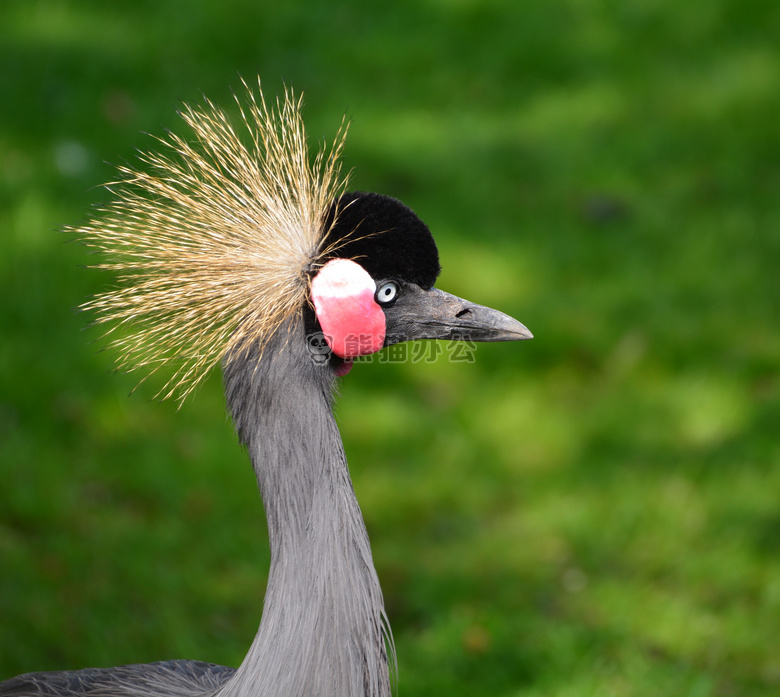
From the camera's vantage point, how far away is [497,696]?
2.15 meters

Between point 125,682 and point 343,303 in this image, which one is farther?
point 125,682

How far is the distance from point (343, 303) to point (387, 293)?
0.39 ft

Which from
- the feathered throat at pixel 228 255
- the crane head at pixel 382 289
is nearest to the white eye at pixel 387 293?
the crane head at pixel 382 289

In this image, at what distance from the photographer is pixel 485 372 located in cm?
321

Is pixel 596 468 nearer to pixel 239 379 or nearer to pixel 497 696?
pixel 497 696

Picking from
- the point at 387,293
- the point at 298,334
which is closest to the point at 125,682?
the point at 298,334

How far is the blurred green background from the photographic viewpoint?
2.38m

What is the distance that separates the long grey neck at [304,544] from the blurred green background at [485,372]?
1.58 feet

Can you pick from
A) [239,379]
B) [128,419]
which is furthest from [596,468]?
[239,379]

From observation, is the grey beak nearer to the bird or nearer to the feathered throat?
the bird

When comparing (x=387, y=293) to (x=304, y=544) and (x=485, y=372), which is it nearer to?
(x=304, y=544)

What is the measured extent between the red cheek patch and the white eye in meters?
0.03

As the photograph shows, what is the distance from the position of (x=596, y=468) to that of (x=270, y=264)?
172 cm

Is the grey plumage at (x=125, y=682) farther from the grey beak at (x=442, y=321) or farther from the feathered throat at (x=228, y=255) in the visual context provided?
the grey beak at (x=442, y=321)
